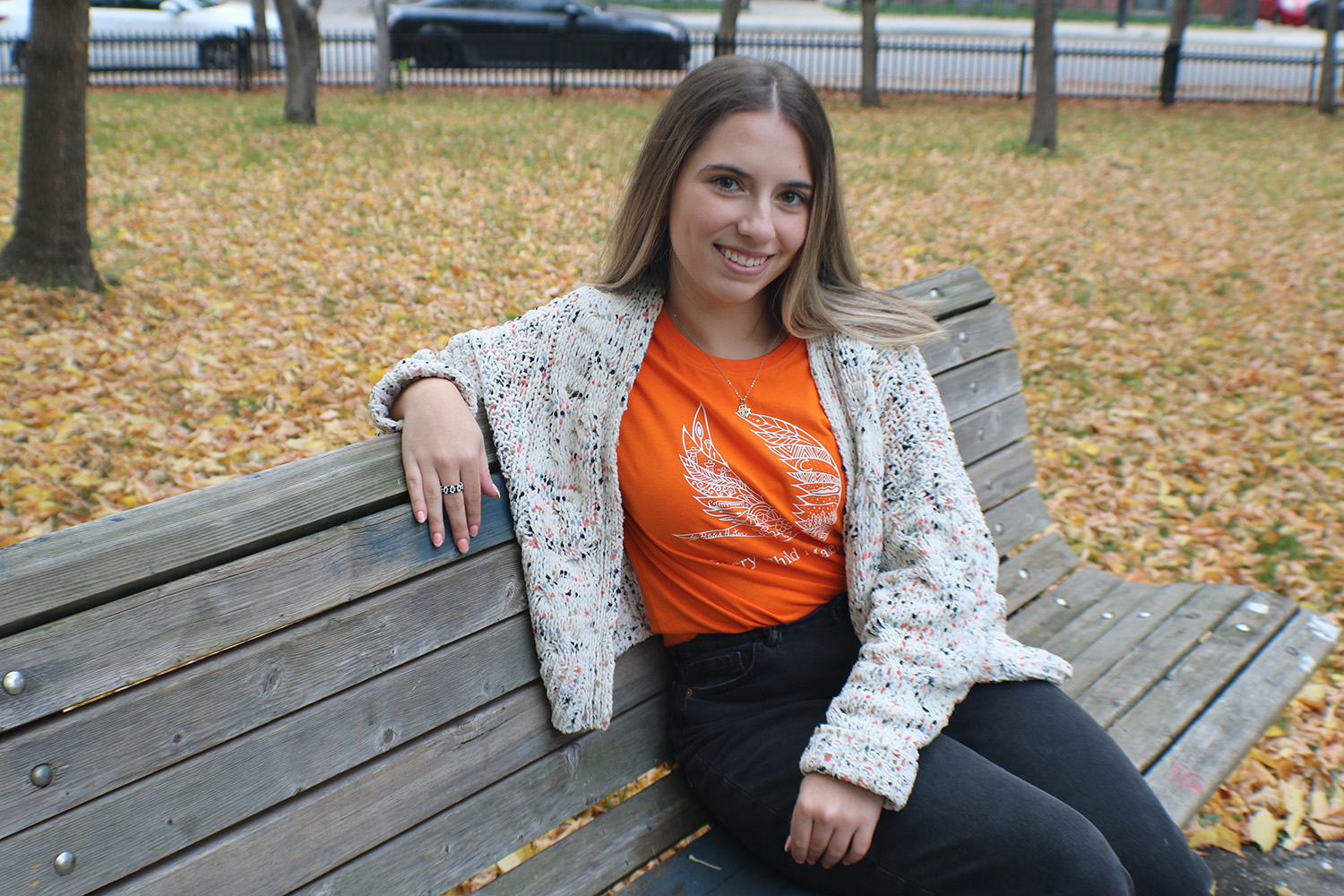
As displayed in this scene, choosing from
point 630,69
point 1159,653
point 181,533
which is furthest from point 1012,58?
point 181,533

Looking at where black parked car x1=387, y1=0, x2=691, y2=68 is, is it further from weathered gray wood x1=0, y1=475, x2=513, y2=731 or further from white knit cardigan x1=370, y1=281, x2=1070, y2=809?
weathered gray wood x1=0, y1=475, x2=513, y2=731

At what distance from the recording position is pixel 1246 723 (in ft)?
8.94

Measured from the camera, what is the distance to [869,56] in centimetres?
1566

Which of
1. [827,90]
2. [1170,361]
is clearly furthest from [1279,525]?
[827,90]

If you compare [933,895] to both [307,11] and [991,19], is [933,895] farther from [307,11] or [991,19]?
[991,19]

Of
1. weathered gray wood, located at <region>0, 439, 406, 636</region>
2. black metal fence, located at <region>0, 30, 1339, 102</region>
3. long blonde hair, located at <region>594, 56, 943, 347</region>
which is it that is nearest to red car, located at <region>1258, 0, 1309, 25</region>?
black metal fence, located at <region>0, 30, 1339, 102</region>

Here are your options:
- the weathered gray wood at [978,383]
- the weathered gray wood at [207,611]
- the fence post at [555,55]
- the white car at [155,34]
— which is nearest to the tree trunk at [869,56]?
the fence post at [555,55]

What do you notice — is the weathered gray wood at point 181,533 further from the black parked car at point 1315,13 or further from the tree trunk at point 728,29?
the black parked car at point 1315,13

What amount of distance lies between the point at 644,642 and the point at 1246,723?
1583 millimetres

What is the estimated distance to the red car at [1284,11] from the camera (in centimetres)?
3534

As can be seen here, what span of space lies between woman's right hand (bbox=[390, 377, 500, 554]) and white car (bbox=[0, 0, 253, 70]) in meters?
15.9

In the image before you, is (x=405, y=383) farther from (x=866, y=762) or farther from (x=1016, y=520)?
(x=1016, y=520)

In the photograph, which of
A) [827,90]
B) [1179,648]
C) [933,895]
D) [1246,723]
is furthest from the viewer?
[827,90]

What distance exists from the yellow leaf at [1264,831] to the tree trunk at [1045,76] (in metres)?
10.0
